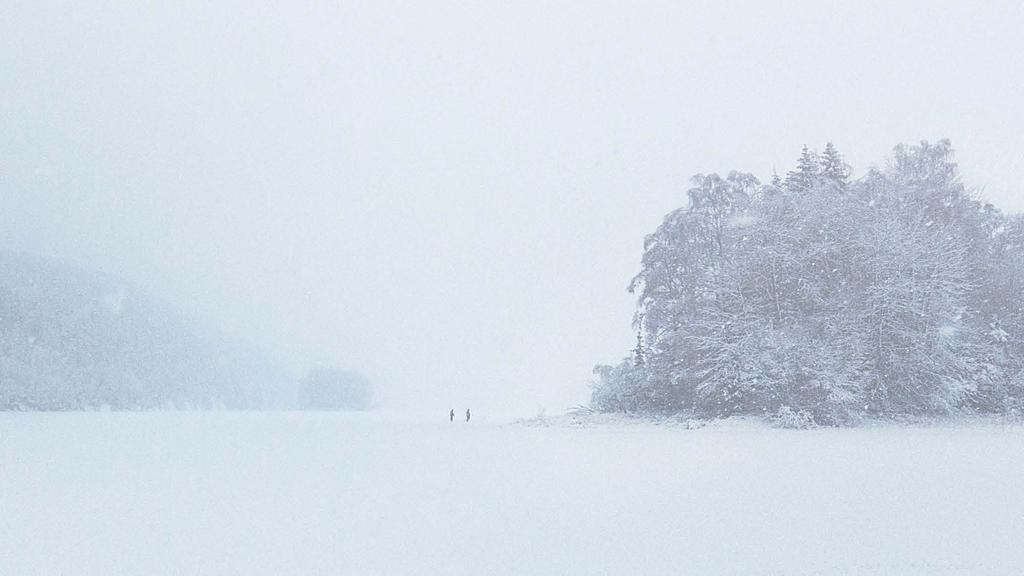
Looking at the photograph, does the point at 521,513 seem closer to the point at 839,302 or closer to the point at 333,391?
the point at 839,302

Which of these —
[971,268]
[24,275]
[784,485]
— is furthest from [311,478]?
[24,275]

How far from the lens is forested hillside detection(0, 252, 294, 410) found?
300ft

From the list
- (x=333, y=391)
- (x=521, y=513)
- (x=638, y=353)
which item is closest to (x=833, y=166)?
Result: (x=638, y=353)

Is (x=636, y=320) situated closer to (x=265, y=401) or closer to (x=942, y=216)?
(x=942, y=216)

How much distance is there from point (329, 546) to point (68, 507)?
214 inches

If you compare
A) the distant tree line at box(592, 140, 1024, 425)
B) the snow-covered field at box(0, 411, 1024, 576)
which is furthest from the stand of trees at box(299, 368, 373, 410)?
the snow-covered field at box(0, 411, 1024, 576)

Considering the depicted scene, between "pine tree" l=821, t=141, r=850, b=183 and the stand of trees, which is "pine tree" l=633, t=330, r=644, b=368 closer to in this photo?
"pine tree" l=821, t=141, r=850, b=183

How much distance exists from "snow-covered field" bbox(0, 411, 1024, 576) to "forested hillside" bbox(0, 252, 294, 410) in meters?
84.6

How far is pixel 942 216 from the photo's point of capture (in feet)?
125

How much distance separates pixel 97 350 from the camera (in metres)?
101

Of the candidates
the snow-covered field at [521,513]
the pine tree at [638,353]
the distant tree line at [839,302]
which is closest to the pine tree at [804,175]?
the distant tree line at [839,302]

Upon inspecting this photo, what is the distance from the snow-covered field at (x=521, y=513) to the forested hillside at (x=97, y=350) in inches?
3331

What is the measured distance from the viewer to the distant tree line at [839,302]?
32.4 m

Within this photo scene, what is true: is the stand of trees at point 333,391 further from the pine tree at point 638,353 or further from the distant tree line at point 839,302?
the distant tree line at point 839,302
